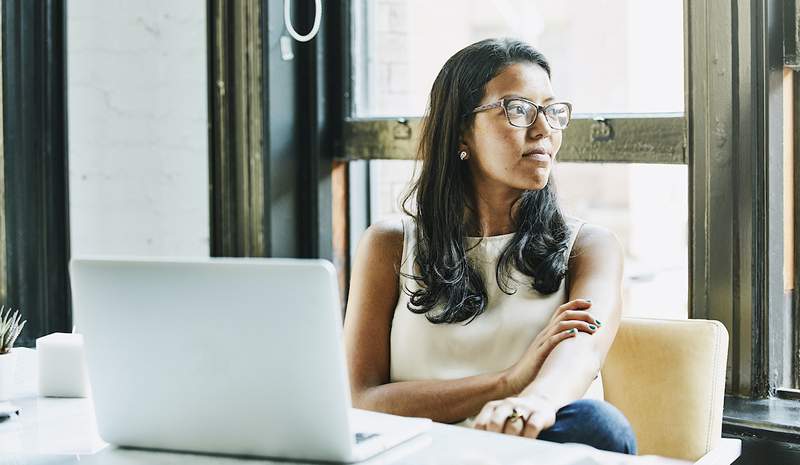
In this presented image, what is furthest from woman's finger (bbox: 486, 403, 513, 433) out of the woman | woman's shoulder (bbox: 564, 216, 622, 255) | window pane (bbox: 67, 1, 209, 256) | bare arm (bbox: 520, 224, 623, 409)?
window pane (bbox: 67, 1, 209, 256)

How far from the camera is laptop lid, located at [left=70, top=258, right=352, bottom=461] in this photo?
3.70 ft

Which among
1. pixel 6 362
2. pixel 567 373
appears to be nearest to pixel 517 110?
pixel 567 373

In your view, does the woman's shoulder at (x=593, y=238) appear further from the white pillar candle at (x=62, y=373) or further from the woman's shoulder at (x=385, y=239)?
the white pillar candle at (x=62, y=373)

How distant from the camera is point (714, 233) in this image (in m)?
2.00

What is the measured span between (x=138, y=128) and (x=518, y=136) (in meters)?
1.38

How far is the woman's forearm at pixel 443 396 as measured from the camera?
5.70 ft

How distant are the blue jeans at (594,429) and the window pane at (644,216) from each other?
74 cm

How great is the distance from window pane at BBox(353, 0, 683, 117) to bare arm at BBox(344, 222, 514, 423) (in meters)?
0.63

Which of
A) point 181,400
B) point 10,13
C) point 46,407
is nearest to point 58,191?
point 10,13

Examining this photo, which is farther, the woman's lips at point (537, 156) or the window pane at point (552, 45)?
the window pane at point (552, 45)

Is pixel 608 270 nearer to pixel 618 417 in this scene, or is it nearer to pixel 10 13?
pixel 618 417

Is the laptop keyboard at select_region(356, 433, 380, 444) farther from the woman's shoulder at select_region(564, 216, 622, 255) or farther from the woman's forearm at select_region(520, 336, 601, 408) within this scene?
the woman's shoulder at select_region(564, 216, 622, 255)

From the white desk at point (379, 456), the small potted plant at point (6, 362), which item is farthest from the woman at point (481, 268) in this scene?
the small potted plant at point (6, 362)

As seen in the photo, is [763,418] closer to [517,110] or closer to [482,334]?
[482,334]
